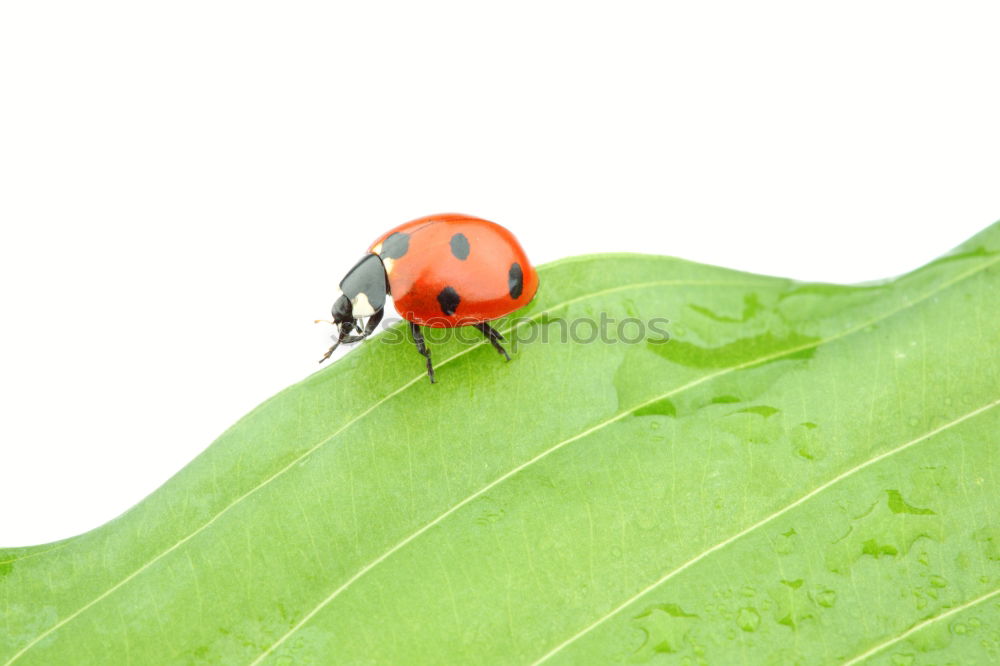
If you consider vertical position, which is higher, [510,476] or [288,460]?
[288,460]

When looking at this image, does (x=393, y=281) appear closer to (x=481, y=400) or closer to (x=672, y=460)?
(x=481, y=400)

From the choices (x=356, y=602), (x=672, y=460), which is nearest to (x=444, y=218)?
(x=672, y=460)

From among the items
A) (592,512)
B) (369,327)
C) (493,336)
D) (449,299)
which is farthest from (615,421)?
(369,327)

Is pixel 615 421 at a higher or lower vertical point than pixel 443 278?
lower

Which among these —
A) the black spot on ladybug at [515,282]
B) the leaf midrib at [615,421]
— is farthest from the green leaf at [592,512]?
the black spot on ladybug at [515,282]

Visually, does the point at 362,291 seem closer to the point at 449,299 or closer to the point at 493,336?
the point at 449,299
